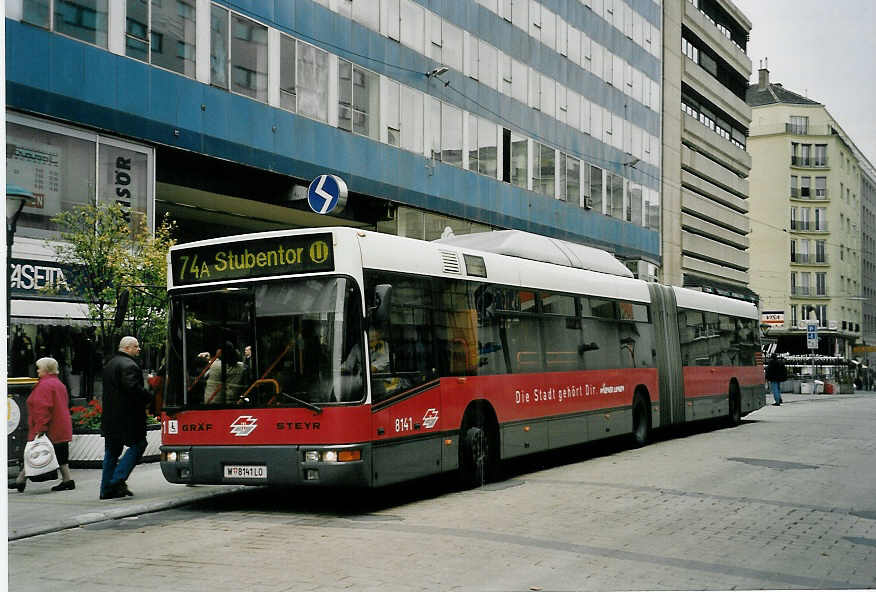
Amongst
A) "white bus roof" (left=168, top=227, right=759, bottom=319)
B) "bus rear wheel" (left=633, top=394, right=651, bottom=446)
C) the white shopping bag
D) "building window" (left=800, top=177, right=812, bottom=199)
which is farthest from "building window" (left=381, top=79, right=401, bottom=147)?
"building window" (left=800, top=177, right=812, bottom=199)

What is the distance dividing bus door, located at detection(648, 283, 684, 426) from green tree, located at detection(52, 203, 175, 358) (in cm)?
918

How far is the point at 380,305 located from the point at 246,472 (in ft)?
7.35

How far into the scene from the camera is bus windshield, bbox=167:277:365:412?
10.5 m

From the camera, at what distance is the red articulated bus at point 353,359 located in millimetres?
10539

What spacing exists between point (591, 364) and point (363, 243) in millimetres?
6841

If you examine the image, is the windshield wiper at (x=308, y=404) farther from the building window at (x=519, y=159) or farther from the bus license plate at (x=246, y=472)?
the building window at (x=519, y=159)

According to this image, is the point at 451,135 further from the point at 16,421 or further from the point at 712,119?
the point at 712,119

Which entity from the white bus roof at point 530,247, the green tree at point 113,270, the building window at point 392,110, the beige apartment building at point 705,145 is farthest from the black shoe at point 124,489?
the beige apartment building at point 705,145

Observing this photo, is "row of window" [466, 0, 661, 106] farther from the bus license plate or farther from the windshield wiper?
the bus license plate

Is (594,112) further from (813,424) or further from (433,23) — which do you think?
(813,424)

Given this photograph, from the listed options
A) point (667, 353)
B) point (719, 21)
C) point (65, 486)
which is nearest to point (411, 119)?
point (667, 353)

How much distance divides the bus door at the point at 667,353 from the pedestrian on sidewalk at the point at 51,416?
36.8 ft

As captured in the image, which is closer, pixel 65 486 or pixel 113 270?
pixel 65 486

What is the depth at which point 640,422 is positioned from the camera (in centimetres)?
1898
